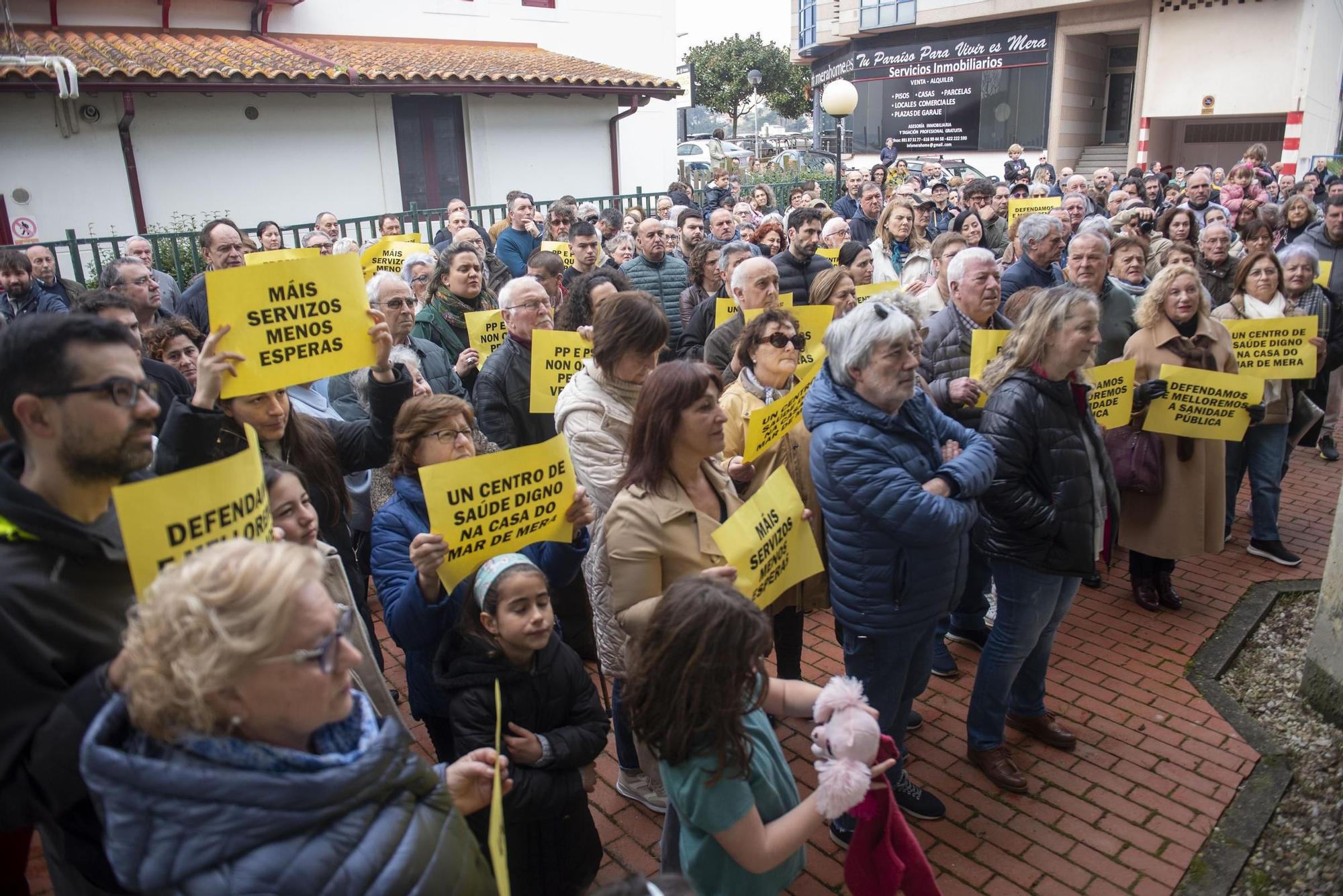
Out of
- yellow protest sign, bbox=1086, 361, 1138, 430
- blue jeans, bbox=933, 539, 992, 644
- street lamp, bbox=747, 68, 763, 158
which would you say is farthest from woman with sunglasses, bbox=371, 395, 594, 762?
street lamp, bbox=747, 68, 763, 158

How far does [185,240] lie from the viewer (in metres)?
10.1

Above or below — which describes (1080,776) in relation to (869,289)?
below

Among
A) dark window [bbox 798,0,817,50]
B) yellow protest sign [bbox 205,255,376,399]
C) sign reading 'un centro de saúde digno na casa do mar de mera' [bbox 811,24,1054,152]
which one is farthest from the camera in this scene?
dark window [bbox 798,0,817,50]

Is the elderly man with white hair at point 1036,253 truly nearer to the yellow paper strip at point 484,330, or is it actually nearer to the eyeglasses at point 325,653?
the yellow paper strip at point 484,330

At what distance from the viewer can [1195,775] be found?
3979 mm

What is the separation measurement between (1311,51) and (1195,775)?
2915 cm

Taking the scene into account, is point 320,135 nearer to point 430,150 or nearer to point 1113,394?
point 430,150

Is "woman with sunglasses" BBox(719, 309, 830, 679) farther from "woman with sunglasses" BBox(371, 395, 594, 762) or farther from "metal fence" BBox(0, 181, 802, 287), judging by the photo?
"metal fence" BBox(0, 181, 802, 287)

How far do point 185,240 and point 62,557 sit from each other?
31.1 feet

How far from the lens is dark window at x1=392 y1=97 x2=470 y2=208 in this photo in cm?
1498

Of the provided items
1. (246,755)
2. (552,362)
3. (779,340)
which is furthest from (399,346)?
(246,755)

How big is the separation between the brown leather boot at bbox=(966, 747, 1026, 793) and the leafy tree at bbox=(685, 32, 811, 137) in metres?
41.7

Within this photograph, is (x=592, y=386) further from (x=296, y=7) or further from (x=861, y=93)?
(x=861, y=93)

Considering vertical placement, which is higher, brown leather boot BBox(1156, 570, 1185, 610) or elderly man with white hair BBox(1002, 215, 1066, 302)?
elderly man with white hair BBox(1002, 215, 1066, 302)
